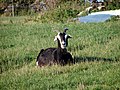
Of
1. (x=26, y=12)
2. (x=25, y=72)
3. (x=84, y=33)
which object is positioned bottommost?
Answer: (x=26, y=12)

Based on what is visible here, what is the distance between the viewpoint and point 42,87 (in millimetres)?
6500

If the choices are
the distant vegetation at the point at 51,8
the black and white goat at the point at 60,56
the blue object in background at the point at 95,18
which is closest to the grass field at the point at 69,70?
the black and white goat at the point at 60,56

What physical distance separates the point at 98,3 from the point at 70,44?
20.0m

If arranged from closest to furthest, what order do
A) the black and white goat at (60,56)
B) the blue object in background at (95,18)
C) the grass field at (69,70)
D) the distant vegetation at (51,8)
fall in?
the grass field at (69,70) < the black and white goat at (60,56) < the blue object in background at (95,18) < the distant vegetation at (51,8)

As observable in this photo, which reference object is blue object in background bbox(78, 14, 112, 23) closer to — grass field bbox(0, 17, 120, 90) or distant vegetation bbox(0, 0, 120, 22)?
distant vegetation bbox(0, 0, 120, 22)

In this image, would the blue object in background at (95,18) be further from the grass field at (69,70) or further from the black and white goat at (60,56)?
the black and white goat at (60,56)

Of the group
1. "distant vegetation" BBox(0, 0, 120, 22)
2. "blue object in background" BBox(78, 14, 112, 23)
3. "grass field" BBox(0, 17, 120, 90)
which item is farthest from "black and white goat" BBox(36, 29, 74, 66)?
"distant vegetation" BBox(0, 0, 120, 22)

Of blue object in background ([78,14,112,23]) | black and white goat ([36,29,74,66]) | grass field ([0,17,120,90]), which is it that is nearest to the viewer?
grass field ([0,17,120,90])

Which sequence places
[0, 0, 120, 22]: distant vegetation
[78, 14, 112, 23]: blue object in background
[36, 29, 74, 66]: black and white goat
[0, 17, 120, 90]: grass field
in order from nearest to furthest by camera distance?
[0, 17, 120, 90]: grass field
[36, 29, 74, 66]: black and white goat
[78, 14, 112, 23]: blue object in background
[0, 0, 120, 22]: distant vegetation

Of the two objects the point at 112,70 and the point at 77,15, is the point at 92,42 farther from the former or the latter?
the point at 77,15

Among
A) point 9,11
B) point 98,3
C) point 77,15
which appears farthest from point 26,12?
point 77,15

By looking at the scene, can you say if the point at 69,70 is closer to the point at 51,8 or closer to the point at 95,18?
the point at 95,18

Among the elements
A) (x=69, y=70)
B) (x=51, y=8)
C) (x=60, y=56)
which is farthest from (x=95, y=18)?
(x=69, y=70)

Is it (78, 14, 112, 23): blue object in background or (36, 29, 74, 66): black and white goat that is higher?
(36, 29, 74, 66): black and white goat
